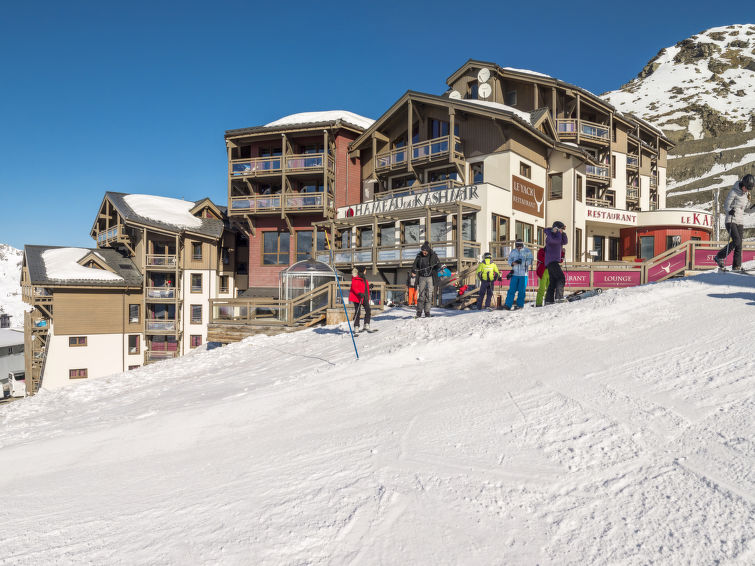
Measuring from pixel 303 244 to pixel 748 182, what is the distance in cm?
2434

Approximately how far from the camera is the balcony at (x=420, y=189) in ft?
76.8

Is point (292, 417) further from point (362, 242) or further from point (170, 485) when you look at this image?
point (362, 242)

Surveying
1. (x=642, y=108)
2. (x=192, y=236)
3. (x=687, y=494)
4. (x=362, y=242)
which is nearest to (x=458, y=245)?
(x=362, y=242)

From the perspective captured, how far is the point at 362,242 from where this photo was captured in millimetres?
26516

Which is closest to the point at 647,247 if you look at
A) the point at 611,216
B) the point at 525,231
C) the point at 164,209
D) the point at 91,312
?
the point at 611,216

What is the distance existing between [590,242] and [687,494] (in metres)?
30.0

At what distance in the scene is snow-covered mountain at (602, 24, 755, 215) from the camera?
6219 centimetres

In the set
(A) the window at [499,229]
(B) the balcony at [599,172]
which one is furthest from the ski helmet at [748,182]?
(B) the balcony at [599,172]

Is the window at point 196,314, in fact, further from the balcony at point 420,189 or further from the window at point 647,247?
the window at point 647,247

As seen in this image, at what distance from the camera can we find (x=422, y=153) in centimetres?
2483

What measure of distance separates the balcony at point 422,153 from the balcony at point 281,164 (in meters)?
3.73

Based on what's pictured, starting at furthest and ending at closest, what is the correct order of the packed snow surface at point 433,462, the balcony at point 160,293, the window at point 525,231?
the balcony at point 160,293 < the window at point 525,231 < the packed snow surface at point 433,462

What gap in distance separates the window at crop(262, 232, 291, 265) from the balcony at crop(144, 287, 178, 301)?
6649 mm

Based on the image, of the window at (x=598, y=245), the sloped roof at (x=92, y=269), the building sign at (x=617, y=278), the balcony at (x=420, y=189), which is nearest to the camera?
the building sign at (x=617, y=278)
